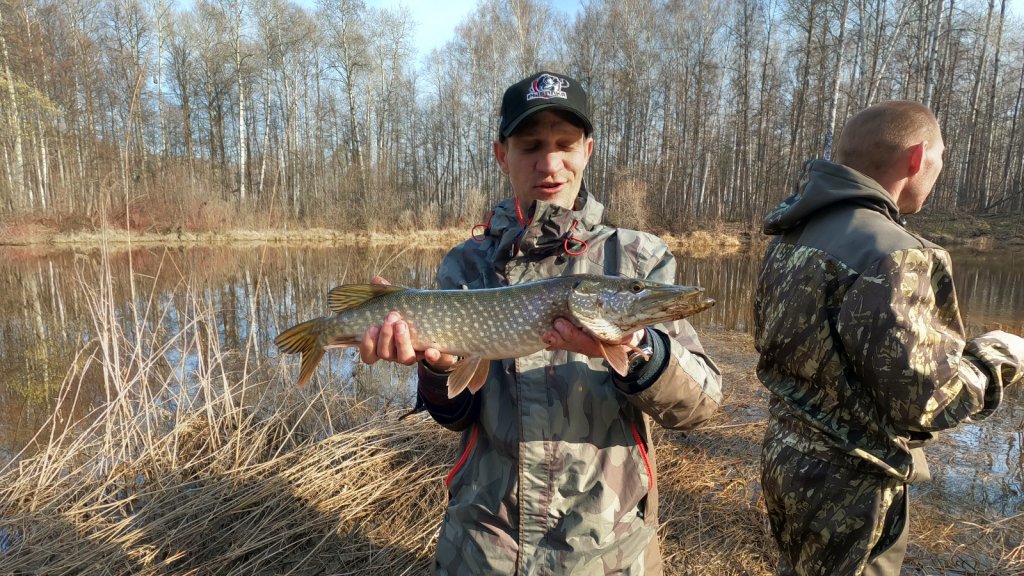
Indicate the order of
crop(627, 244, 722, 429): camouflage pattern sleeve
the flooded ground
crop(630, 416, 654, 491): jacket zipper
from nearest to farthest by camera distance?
crop(627, 244, 722, 429): camouflage pattern sleeve
crop(630, 416, 654, 491): jacket zipper
the flooded ground

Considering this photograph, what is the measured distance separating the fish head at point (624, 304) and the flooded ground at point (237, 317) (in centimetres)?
296

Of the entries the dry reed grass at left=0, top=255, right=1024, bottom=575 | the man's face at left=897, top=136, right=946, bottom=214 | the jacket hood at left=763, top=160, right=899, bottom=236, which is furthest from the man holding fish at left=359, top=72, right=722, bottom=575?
the dry reed grass at left=0, top=255, right=1024, bottom=575

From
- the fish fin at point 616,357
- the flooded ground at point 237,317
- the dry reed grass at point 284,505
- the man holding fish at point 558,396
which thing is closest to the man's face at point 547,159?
the man holding fish at point 558,396

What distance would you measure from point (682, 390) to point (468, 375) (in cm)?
73

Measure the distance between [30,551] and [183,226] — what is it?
20682 mm

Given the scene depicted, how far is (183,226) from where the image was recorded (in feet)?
65.2

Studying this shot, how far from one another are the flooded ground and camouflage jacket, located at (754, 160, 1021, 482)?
2464mm

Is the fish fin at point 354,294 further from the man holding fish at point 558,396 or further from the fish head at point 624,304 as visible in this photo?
the fish head at point 624,304

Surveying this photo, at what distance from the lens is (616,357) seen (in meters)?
1.60

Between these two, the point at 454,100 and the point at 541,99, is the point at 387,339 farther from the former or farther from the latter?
the point at 454,100

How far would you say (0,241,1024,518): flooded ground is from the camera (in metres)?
3.81

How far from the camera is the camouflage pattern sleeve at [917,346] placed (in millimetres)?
1578

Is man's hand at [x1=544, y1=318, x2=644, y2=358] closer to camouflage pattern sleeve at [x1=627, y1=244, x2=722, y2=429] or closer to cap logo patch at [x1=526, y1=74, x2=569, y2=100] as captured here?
camouflage pattern sleeve at [x1=627, y1=244, x2=722, y2=429]

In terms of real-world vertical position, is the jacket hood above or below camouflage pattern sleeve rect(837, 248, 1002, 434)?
above
